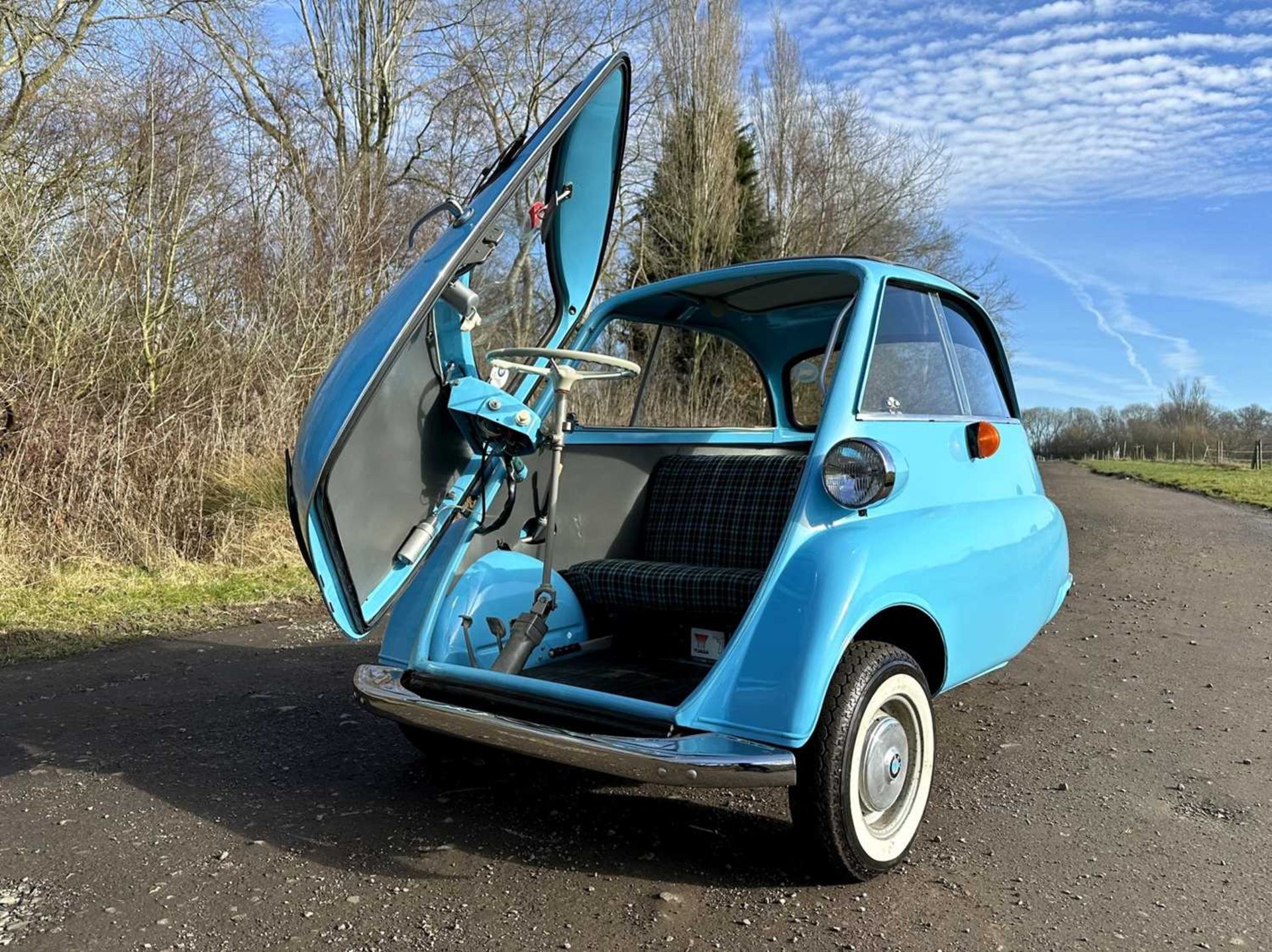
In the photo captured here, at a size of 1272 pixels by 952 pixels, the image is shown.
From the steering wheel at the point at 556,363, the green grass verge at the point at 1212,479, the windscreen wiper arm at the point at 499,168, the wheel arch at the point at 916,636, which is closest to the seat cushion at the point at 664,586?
the wheel arch at the point at 916,636

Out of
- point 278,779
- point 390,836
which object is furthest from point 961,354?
point 278,779

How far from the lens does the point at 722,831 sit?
3.38m

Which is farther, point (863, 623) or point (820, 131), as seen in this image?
point (820, 131)

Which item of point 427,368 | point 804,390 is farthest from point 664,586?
point 804,390

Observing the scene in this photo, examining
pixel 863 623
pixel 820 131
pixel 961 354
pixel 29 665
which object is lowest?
pixel 29 665

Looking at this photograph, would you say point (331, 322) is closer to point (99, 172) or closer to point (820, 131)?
point (99, 172)

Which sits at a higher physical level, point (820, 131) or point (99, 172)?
point (820, 131)

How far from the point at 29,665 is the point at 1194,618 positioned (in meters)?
7.77

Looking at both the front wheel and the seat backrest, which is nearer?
the front wheel

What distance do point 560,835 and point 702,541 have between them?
156 centimetres

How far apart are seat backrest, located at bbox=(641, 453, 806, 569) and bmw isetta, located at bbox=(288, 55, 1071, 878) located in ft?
0.04

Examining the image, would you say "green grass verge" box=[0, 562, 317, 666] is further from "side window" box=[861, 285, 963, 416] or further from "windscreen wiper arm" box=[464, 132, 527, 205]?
"side window" box=[861, 285, 963, 416]

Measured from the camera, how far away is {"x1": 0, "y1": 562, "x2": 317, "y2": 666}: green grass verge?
6.32 m

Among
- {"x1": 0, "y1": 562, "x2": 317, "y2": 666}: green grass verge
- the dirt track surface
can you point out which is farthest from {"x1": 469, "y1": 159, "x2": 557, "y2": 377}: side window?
{"x1": 0, "y1": 562, "x2": 317, "y2": 666}: green grass verge
